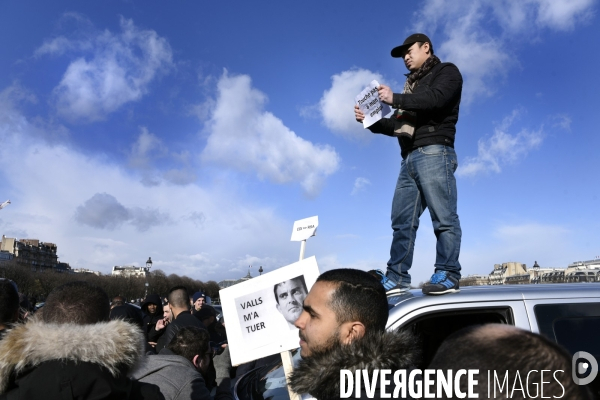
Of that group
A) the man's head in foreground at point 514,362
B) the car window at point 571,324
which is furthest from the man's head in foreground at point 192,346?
the man's head in foreground at point 514,362

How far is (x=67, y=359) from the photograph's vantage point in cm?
209

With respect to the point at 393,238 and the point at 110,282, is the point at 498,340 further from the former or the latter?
the point at 110,282

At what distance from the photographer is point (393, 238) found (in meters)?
3.74

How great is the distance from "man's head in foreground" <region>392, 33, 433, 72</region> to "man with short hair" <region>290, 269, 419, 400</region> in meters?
2.13

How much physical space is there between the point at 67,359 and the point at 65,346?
0.06 meters

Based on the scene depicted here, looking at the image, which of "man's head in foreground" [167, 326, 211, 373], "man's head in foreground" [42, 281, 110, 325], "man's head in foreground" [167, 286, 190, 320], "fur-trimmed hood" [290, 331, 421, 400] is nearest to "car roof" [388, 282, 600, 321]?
"fur-trimmed hood" [290, 331, 421, 400]

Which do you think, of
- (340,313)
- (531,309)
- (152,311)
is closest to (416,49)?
(531,309)

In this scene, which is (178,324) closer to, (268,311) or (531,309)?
(268,311)

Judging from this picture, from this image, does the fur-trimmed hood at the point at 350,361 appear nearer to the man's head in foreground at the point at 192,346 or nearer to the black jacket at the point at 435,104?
the black jacket at the point at 435,104

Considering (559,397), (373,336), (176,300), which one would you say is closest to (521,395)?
(559,397)

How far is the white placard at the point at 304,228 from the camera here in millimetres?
3524

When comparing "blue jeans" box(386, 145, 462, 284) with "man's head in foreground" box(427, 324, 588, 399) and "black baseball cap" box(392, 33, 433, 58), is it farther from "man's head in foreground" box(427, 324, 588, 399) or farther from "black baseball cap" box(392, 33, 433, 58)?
"man's head in foreground" box(427, 324, 588, 399)

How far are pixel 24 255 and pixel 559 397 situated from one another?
16697 centimetres

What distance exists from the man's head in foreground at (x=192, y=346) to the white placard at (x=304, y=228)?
1.12 meters
